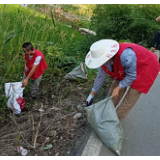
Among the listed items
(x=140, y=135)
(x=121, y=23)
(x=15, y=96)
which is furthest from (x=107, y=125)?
(x=121, y=23)

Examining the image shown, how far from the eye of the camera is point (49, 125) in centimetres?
228

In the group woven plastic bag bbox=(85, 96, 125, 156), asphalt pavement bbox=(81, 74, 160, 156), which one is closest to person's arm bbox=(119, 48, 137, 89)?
woven plastic bag bbox=(85, 96, 125, 156)

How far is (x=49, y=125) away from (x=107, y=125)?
724mm

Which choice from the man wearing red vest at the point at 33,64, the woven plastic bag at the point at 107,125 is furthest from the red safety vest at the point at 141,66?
the man wearing red vest at the point at 33,64

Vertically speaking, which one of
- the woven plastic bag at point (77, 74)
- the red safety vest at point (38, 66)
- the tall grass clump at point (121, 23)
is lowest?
the woven plastic bag at point (77, 74)

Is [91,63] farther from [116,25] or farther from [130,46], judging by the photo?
[116,25]

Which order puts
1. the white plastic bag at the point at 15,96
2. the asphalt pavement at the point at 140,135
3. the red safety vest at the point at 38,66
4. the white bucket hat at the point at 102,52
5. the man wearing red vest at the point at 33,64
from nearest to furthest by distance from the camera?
1. the white bucket hat at the point at 102,52
2. the asphalt pavement at the point at 140,135
3. the white plastic bag at the point at 15,96
4. the man wearing red vest at the point at 33,64
5. the red safety vest at the point at 38,66

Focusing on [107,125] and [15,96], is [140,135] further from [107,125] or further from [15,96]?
[15,96]

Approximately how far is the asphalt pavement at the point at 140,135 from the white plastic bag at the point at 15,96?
1.04 metres

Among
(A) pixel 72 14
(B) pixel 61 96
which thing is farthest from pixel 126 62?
(A) pixel 72 14

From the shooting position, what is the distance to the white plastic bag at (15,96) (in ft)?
8.00

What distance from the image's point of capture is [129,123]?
2590mm

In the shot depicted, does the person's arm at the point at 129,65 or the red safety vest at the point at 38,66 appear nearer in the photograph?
the person's arm at the point at 129,65

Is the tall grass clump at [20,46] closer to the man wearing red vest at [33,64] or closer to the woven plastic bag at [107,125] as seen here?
the man wearing red vest at [33,64]
